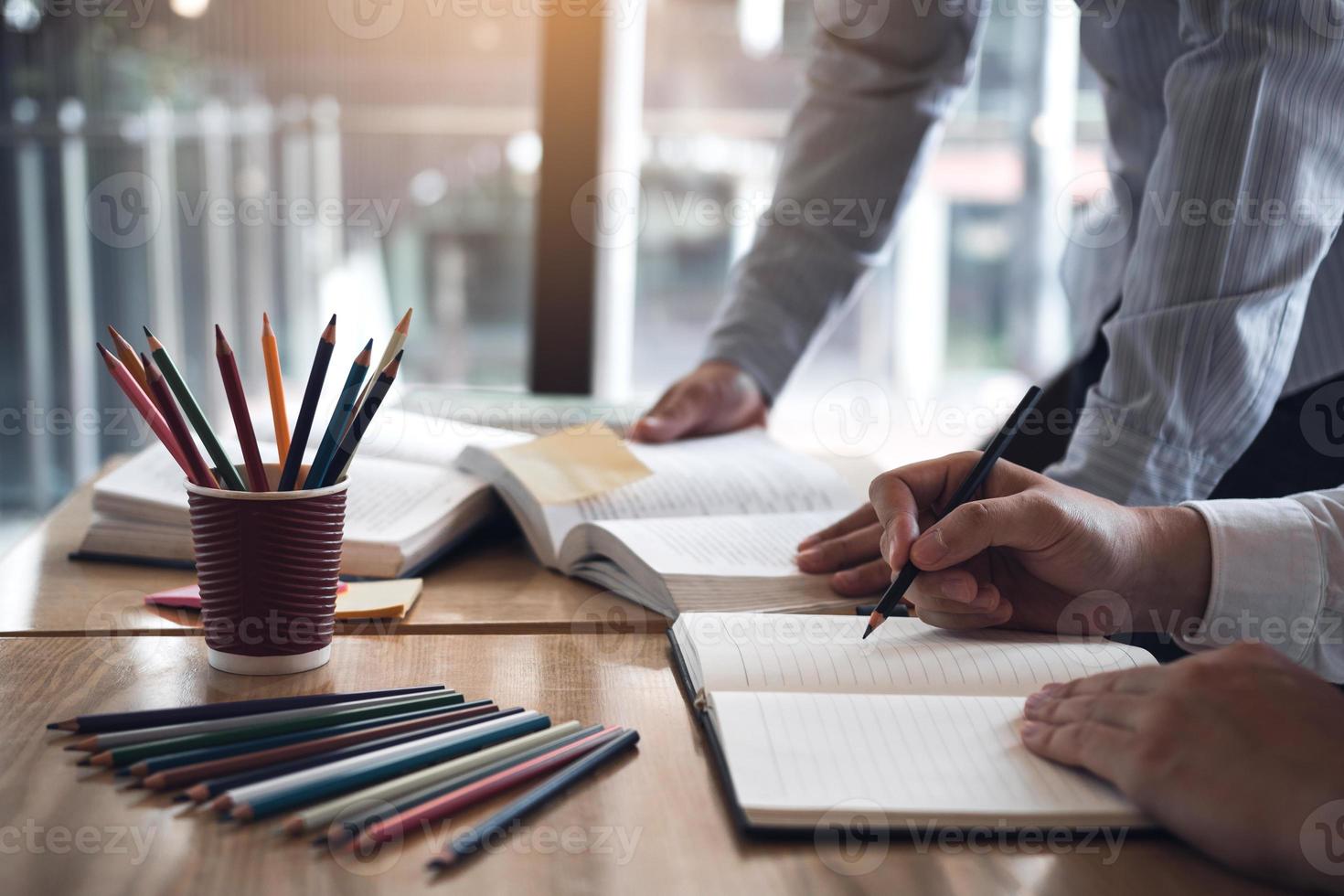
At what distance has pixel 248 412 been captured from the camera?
2.40 feet

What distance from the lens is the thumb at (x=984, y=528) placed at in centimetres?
75

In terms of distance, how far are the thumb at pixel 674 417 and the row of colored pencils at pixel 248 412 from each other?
544 mm

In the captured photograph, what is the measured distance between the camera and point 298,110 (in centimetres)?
241

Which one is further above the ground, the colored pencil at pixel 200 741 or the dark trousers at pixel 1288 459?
the dark trousers at pixel 1288 459

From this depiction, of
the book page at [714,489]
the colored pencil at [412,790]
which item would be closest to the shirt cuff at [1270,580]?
the book page at [714,489]

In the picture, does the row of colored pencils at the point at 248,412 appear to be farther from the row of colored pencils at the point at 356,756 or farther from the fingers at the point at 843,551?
the fingers at the point at 843,551

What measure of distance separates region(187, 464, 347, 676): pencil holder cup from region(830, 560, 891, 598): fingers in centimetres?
40

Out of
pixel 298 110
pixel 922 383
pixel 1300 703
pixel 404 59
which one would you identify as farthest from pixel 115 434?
pixel 1300 703

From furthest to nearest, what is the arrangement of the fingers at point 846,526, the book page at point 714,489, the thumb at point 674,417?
1. the thumb at point 674,417
2. the book page at point 714,489
3. the fingers at point 846,526

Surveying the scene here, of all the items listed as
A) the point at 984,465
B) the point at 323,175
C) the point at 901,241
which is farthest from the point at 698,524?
the point at 901,241

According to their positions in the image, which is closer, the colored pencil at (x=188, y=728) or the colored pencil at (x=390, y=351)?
the colored pencil at (x=188, y=728)

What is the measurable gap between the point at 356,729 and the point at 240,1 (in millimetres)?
2130

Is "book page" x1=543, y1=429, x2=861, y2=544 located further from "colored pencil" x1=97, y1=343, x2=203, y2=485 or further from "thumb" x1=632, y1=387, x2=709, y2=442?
"colored pencil" x1=97, y1=343, x2=203, y2=485

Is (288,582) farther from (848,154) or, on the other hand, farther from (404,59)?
(404,59)
